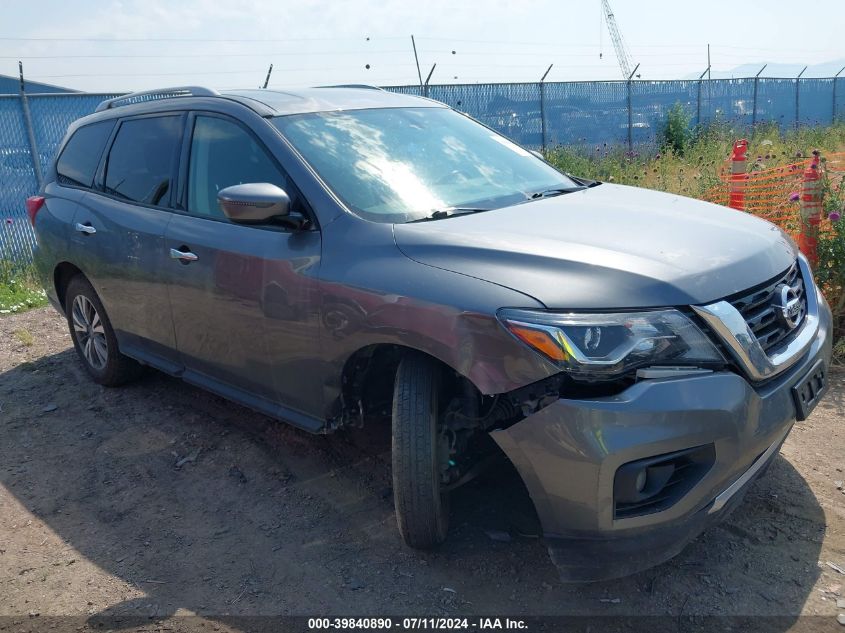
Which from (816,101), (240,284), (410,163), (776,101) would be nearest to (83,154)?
(240,284)

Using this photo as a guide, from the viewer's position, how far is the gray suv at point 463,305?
2326mm

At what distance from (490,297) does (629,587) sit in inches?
48.2

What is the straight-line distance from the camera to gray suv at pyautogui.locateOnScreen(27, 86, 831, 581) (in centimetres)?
233

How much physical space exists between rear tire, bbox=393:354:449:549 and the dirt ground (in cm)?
32

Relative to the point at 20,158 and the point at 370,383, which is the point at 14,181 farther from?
the point at 370,383

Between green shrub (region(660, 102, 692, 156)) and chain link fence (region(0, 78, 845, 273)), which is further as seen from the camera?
green shrub (region(660, 102, 692, 156))

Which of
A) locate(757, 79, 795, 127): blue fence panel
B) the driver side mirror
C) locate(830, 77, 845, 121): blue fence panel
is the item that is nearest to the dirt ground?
the driver side mirror

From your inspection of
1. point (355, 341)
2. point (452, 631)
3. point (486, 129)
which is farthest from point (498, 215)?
point (452, 631)

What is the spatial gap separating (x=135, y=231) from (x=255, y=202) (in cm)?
141

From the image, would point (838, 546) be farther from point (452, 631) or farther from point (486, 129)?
point (486, 129)

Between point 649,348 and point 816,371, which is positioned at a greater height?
point 649,348

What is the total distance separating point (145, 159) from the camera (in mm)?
4266

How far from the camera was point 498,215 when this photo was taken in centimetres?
311

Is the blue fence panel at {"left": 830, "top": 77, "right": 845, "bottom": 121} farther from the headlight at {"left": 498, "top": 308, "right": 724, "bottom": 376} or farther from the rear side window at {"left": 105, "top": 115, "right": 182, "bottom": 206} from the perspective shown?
the headlight at {"left": 498, "top": 308, "right": 724, "bottom": 376}
